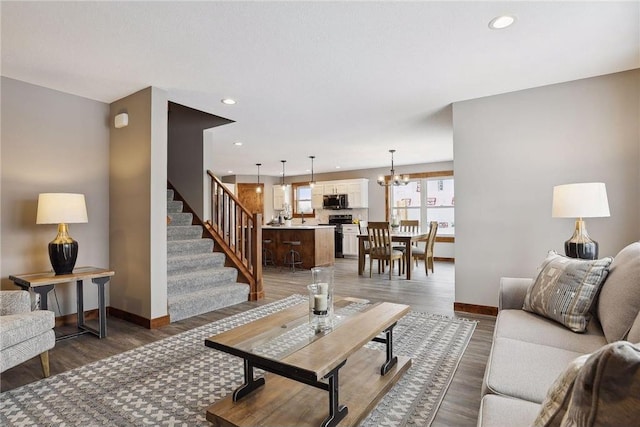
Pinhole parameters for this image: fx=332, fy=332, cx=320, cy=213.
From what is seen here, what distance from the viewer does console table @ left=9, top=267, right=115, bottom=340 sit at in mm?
2797

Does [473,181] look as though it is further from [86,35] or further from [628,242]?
[86,35]

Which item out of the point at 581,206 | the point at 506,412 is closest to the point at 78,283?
the point at 506,412

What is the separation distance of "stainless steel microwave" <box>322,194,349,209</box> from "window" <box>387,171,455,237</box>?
4.03ft

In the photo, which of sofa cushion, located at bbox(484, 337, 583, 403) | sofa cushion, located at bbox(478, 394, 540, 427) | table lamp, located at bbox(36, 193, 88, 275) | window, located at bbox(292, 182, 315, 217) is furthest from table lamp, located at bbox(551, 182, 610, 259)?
window, located at bbox(292, 182, 315, 217)

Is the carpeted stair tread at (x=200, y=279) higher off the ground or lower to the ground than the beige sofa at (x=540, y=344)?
lower

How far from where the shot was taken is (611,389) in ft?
1.76

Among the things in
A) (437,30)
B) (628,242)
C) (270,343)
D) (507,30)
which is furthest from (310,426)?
(628,242)

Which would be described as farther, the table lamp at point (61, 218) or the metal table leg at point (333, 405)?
the table lamp at point (61, 218)

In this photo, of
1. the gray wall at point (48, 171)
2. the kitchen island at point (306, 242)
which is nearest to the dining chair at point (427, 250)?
Answer: the kitchen island at point (306, 242)

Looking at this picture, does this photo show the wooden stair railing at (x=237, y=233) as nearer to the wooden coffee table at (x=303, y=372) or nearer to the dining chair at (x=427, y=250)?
the wooden coffee table at (x=303, y=372)

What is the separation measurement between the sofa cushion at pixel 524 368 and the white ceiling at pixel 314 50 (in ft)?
6.61

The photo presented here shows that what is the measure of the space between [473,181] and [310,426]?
10.2 ft

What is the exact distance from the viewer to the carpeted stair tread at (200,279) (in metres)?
3.91

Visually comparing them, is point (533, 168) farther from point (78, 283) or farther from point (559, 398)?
point (78, 283)
